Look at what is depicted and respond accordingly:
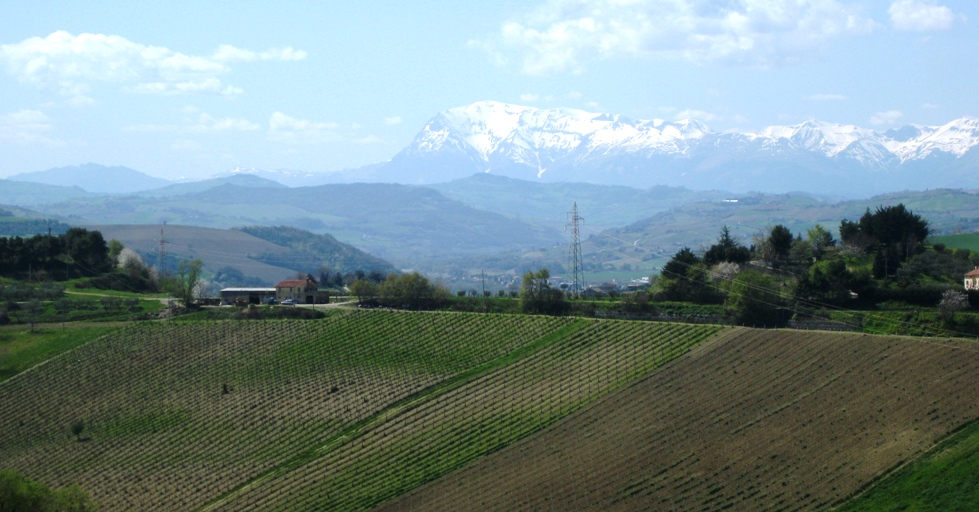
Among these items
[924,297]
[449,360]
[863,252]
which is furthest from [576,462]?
[863,252]

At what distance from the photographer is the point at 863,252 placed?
309 ft

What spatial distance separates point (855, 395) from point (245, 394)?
127 feet

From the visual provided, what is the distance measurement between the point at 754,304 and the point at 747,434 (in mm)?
24861

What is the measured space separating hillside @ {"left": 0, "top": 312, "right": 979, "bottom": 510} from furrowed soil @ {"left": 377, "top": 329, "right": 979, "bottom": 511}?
112mm

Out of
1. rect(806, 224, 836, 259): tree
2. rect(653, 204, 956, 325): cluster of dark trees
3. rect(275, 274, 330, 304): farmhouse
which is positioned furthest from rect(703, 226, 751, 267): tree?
rect(275, 274, 330, 304): farmhouse

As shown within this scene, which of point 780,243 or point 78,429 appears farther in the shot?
point 780,243

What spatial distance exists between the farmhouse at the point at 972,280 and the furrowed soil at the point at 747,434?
2471 centimetres

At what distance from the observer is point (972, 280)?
3157 inches

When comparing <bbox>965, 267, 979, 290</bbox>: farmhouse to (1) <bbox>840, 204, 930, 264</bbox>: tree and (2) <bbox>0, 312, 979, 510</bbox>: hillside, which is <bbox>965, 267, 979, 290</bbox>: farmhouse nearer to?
(1) <bbox>840, 204, 930, 264</bbox>: tree

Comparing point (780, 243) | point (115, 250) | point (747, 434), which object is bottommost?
point (747, 434)

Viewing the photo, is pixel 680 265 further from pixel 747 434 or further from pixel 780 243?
pixel 747 434

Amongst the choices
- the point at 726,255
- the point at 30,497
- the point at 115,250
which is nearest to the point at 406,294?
the point at 726,255

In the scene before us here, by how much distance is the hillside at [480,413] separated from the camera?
4912 centimetres

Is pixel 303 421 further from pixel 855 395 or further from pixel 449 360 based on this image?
pixel 855 395
